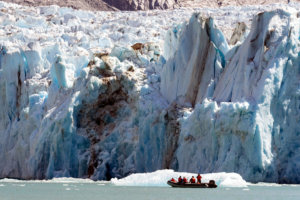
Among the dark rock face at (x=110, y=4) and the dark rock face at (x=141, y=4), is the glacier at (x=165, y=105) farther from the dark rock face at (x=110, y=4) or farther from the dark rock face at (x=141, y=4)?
the dark rock face at (x=141, y=4)

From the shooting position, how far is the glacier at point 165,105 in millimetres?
39094

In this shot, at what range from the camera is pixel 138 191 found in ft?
117

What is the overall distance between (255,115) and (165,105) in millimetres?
8679

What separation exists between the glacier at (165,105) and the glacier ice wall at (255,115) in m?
0.05

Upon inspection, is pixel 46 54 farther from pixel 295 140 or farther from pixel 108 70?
pixel 295 140

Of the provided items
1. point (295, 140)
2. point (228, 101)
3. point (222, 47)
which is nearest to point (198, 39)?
point (222, 47)

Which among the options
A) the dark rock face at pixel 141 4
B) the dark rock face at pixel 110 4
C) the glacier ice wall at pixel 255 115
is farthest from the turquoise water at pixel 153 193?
the dark rock face at pixel 141 4

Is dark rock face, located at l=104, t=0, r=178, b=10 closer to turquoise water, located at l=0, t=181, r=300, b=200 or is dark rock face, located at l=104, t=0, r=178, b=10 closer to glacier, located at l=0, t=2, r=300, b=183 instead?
glacier, located at l=0, t=2, r=300, b=183

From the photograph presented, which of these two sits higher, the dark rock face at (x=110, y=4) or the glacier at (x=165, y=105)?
the dark rock face at (x=110, y=4)

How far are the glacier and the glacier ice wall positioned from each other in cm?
5

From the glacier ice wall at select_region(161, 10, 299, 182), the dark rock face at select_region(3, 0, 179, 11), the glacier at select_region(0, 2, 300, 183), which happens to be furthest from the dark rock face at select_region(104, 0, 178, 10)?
the glacier ice wall at select_region(161, 10, 299, 182)

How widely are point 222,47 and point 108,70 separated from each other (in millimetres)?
7386

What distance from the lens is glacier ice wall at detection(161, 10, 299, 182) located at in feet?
126

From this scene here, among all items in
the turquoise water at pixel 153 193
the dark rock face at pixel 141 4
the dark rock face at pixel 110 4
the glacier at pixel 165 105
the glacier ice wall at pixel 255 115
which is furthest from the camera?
the dark rock face at pixel 141 4
